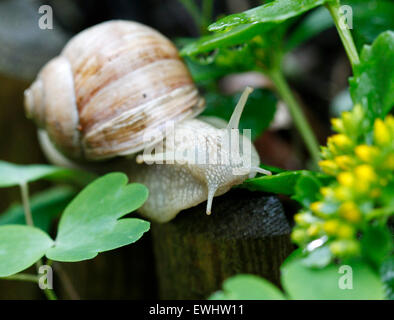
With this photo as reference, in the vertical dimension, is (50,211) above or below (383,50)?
below

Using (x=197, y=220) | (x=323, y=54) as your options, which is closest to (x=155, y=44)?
(x=197, y=220)

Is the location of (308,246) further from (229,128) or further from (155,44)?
(155,44)

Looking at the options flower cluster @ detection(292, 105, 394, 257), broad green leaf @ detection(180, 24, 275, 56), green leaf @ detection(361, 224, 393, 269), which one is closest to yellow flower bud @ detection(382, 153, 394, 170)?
flower cluster @ detection(292, 105, 394, 257)

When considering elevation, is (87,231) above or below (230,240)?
above

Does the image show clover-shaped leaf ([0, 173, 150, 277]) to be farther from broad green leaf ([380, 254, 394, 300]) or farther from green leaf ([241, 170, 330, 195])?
broad green leaf ([380, 254, 394, 300])

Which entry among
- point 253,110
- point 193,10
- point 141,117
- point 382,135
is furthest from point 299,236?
point 193,10

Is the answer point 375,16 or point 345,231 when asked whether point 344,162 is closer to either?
point 345,231

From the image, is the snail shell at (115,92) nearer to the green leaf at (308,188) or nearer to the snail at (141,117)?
the snail at (141,117)
